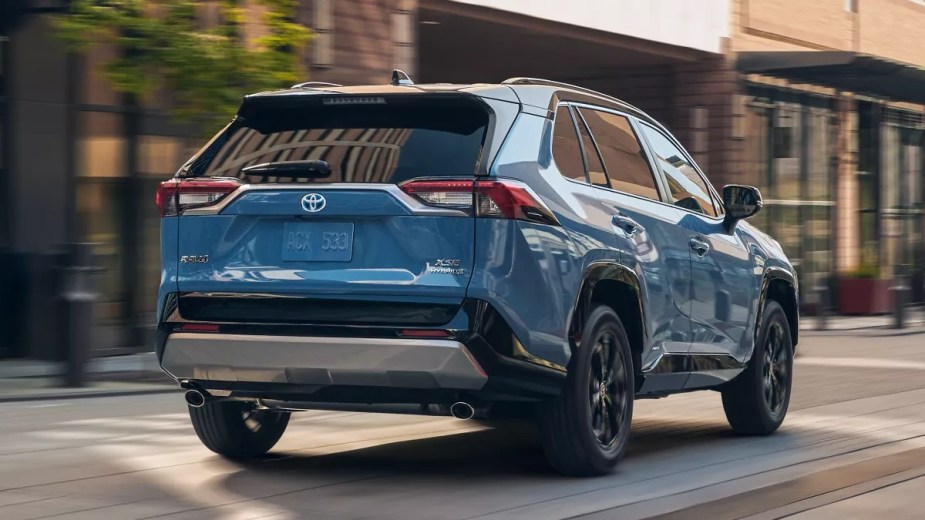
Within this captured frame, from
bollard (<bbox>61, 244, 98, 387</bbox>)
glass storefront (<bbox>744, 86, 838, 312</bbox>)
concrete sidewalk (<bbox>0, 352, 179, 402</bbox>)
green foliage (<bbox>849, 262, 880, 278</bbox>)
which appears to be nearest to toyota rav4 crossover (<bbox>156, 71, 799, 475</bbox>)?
concrete sidewalk (<bbox>0, 352, 179, 402</bbox>)

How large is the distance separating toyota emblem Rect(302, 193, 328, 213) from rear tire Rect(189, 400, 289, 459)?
1.31 meters

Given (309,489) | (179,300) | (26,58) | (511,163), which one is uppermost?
(26,58)

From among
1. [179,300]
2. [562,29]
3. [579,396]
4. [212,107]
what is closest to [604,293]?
[579,396]

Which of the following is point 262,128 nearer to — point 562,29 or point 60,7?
point 60,7

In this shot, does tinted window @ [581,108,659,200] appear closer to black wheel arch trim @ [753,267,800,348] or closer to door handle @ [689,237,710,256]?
door handle @ [689,237,710,256]

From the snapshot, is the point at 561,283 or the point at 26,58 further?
the point at 26,58

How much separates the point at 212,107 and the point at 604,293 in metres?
6.47

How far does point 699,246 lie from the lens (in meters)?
8.84

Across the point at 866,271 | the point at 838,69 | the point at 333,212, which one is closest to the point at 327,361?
the point at 333,212

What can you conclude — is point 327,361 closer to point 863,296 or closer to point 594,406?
point 594,406

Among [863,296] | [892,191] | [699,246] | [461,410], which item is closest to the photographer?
[461,410]

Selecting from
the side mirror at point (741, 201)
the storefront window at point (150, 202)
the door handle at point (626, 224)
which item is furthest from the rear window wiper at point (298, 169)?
the storefront window at point (150, 202)

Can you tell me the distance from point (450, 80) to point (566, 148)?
78.1 ft

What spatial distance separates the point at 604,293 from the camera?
782 cm
